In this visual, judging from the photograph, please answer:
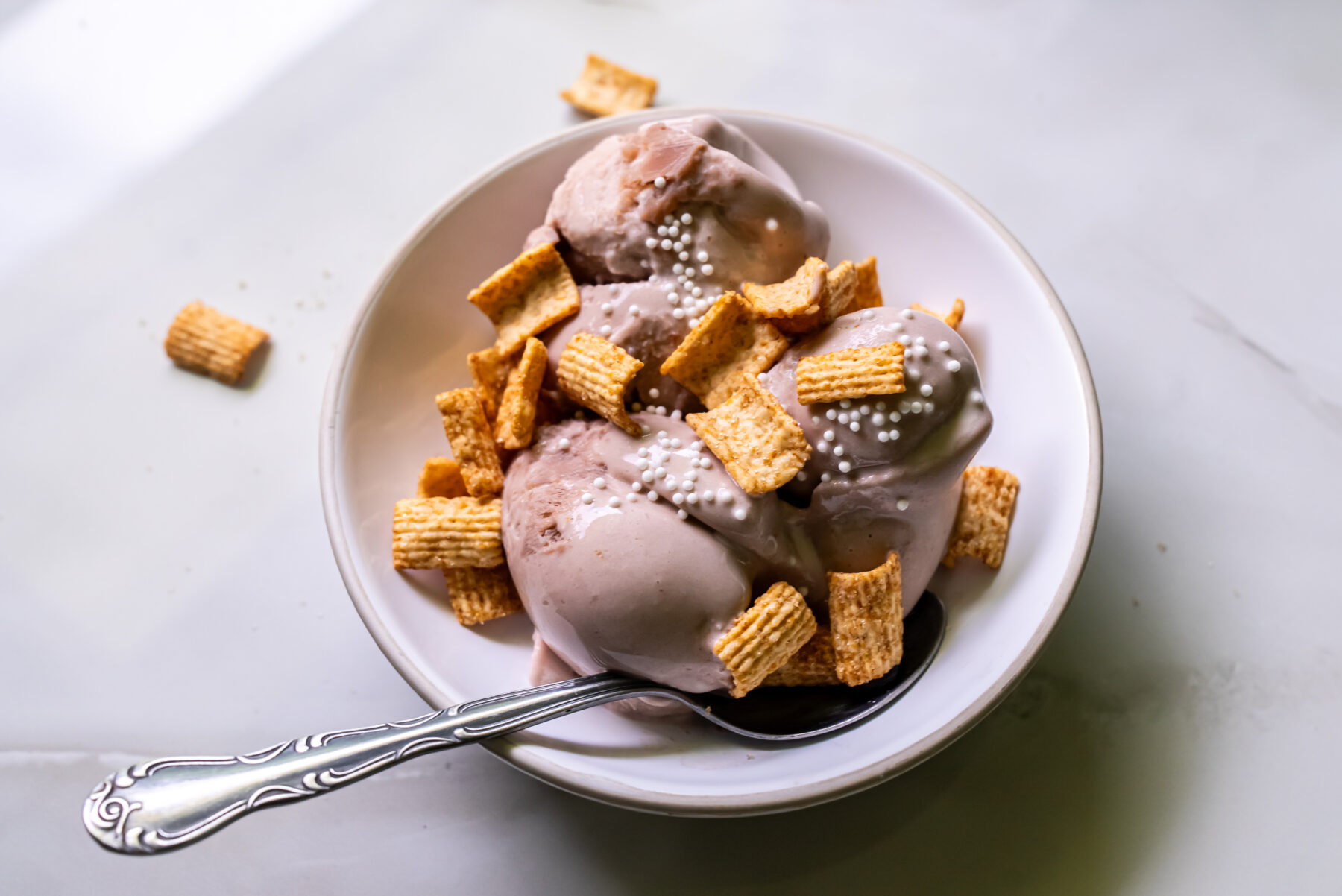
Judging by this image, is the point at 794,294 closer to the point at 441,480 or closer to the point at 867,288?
the point at 867,288

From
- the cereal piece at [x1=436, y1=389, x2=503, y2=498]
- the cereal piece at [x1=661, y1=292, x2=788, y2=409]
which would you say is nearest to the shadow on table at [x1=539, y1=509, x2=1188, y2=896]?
the cereal piece at [x1=436, y1=389, x2=503, y2=498]

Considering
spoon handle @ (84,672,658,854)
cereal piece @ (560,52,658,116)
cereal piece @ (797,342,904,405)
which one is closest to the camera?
spoon handle @ (84,672,658,854)

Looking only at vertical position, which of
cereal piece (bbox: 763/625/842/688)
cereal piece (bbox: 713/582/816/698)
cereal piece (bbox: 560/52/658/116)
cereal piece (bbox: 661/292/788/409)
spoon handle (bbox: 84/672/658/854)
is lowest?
cereal piece (bbox: 763/625/842/688)

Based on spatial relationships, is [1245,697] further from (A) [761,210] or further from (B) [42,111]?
(B) [42,111]

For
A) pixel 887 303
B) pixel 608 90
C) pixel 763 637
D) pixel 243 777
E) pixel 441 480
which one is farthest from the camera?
pixel 608 90

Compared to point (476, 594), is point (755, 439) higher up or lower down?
higher up

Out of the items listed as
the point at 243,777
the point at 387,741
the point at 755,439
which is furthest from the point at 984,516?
the point at 243,777

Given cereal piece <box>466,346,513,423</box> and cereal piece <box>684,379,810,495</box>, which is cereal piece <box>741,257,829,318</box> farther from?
cereal piece <box>466,346,513,423</box>
